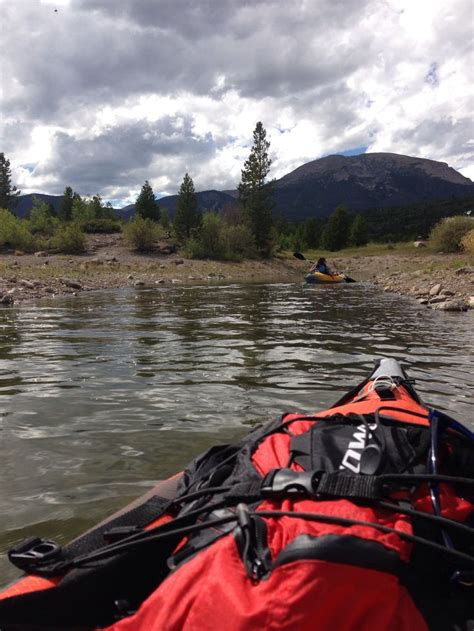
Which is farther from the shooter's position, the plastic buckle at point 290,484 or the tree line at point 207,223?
the tree line at point 207,223

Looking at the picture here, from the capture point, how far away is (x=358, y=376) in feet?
19.2

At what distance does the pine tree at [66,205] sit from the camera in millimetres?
69719

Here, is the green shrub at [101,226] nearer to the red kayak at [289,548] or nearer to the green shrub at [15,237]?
the green shrub at [15,237]

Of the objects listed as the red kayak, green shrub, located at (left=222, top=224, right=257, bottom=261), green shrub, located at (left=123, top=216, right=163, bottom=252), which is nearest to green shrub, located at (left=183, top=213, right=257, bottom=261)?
green shrub, located at (left=222, top=224, right=257, bottom=261)

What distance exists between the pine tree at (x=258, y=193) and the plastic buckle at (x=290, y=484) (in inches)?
1793

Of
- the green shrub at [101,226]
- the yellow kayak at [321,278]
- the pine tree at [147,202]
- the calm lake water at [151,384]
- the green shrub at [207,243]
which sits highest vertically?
the pine tree at [147,202]

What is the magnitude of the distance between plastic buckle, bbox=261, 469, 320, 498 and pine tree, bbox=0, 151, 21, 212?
75.1m

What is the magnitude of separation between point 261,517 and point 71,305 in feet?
43.1

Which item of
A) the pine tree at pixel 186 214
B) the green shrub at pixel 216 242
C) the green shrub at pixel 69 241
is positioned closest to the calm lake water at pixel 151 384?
the green shrub at pixel 69 241

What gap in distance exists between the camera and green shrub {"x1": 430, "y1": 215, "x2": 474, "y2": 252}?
124 ft

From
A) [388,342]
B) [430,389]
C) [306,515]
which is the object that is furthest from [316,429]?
[388,342]

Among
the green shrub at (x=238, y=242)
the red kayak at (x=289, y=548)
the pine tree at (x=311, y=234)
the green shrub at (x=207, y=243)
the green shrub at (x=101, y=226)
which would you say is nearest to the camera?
the red kayak at (x=289, y=548)

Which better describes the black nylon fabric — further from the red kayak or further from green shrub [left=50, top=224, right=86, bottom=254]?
green shrub [left=50, top=224, right=86, bottom=254]

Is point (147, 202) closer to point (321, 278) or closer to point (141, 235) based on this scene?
point (141, 235)
